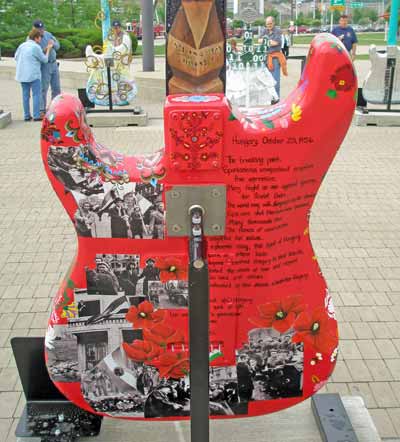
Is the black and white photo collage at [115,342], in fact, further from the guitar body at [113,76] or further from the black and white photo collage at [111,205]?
the guitar body at [113,76]

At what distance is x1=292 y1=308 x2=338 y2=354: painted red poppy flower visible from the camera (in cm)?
212

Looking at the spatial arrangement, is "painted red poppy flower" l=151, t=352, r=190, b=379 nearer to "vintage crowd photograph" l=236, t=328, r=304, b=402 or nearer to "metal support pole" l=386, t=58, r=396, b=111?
"vintage crowd photograph" l=236, t=328, r=304, b=402

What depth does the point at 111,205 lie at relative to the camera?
1.96m

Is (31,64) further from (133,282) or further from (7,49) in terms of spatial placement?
(7,49)

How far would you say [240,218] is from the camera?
197 centimetres

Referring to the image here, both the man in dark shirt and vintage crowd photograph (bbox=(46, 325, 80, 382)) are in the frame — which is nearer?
vintage crowd photograph (bbox=(46, 325, 80, 382))

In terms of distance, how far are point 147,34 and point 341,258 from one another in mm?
10199

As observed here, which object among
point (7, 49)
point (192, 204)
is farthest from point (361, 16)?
point (192, 204)

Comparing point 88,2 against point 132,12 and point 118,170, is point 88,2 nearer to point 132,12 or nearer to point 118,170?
point 132,12

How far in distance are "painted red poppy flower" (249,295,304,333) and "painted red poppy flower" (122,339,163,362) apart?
369 millimetres

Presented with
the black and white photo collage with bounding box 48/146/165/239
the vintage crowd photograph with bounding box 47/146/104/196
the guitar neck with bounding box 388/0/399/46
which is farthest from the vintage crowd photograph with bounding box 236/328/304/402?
the guitar neck with bounding box 388/0/399/46

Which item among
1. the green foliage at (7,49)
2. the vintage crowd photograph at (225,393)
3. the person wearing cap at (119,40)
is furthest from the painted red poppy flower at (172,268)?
the green foliage at (7,49)

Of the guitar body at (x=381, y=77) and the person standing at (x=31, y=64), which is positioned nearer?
the guitar body at (x=381, y=77)

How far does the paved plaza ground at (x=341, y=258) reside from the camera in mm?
3082
